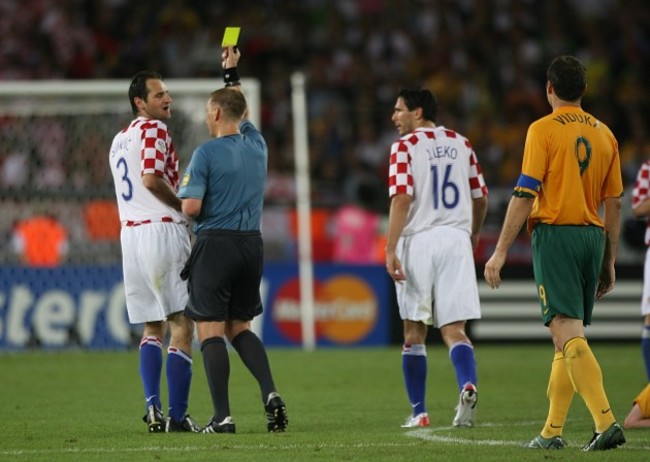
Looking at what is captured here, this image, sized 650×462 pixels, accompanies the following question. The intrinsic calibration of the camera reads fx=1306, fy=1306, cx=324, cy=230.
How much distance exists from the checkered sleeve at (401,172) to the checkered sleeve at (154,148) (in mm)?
1584

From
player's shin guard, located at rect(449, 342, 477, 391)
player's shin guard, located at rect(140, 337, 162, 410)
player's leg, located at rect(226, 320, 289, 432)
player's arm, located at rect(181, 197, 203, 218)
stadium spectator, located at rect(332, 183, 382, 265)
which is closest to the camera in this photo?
player's arm, located at rect(181, 197, 203, 218)

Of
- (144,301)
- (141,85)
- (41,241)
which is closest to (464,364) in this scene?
(144,301)

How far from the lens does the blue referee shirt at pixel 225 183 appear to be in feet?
27.0

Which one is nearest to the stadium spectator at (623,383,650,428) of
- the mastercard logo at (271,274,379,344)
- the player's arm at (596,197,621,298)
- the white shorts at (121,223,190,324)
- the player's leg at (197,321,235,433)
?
the player's arm at (596,197,621,298)

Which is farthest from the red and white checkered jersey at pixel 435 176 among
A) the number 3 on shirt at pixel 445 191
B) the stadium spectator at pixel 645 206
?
the stadium spectator at pixel 645 206

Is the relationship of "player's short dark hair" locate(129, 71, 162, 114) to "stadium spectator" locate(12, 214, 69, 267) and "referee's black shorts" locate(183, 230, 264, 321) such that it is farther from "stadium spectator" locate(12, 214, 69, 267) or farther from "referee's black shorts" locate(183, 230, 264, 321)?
"stadium spectator" locate(12, 214, 69, 267)

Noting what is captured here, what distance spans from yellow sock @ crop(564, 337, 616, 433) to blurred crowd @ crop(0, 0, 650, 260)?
12267 mm

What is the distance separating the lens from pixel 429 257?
922 centimetres

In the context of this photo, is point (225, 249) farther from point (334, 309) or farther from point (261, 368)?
point (334, 309)

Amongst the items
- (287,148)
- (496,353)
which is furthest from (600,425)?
Answer: (287,148)

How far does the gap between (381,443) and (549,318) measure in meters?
1.29

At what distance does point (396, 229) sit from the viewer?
902 centimetres

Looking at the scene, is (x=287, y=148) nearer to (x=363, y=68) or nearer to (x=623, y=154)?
(x=363, y=68)

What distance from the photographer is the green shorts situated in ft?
23.7
